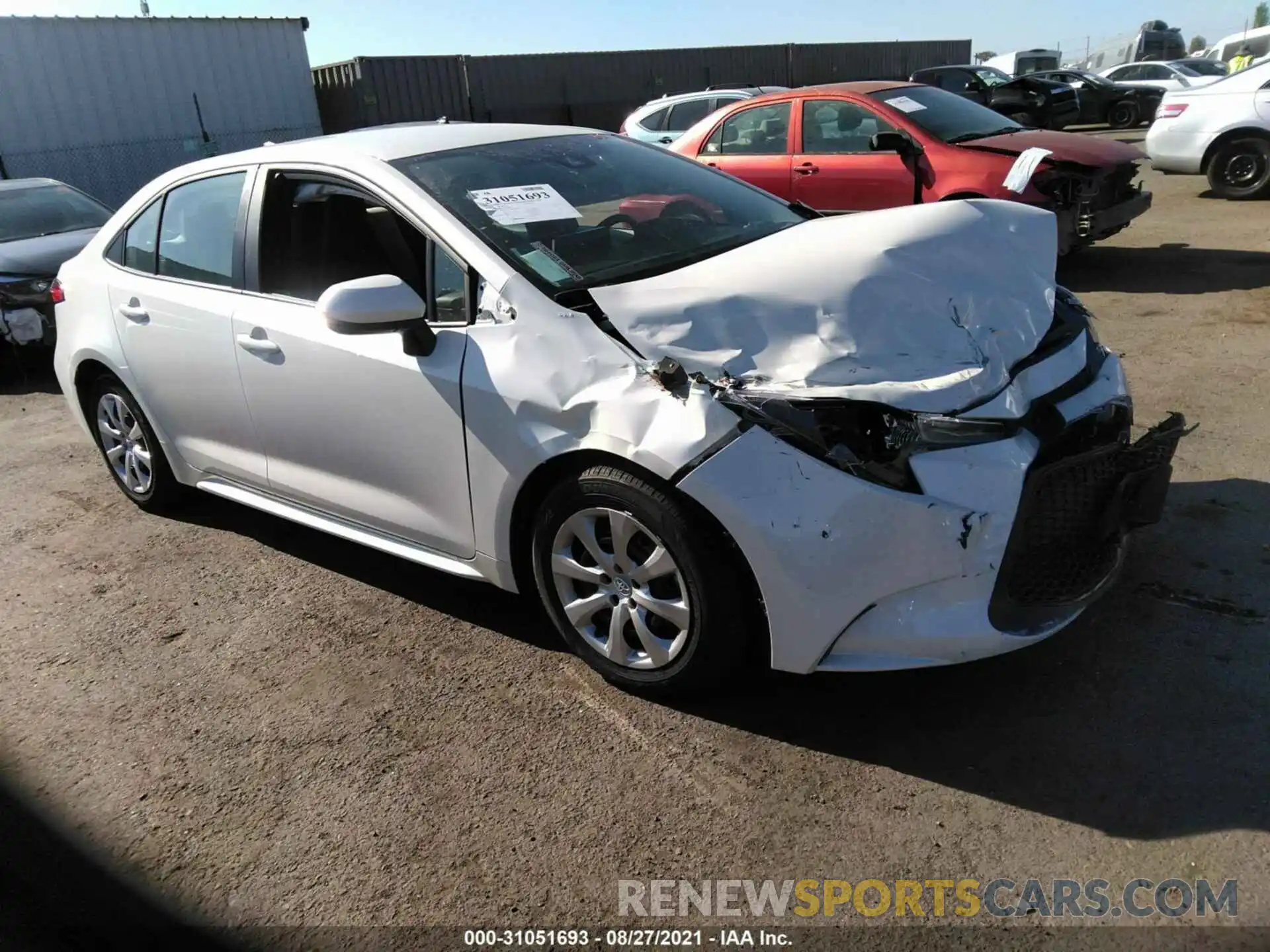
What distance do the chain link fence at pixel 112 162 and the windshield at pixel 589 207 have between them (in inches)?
553

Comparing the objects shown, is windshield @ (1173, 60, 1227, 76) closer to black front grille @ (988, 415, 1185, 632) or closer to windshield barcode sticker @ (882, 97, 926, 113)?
windshield barcode sticker @ (882, 97, 926, 113)

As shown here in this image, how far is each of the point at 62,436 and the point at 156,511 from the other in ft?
7.16

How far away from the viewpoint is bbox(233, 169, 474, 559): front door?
3.11m

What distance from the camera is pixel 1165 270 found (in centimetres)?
809

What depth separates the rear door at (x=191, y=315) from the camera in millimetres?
3797

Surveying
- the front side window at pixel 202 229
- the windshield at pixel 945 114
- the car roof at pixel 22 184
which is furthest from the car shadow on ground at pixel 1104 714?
the car roof at pixel 22 184

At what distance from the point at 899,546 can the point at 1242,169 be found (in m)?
10.4

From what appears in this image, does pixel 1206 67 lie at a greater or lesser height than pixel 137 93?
lesser

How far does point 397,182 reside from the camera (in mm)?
3279

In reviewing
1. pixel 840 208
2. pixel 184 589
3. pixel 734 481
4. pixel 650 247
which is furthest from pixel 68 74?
pixel 734 481

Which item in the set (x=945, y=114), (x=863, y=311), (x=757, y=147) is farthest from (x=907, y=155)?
(x=863, y=311)

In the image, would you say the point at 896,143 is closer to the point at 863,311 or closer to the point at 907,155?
the point at 907,155

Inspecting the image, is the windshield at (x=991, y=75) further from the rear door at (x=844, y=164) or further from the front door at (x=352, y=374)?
the front door at (x=352, y=374)

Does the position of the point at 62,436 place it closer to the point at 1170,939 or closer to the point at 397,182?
the point at 397,182
